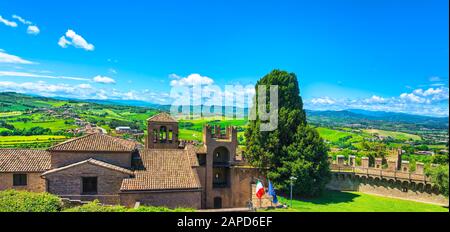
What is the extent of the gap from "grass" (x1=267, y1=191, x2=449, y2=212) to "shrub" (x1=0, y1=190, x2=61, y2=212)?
17.4 m

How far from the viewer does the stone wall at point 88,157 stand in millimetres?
21938

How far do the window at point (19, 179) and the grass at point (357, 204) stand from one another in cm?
2007

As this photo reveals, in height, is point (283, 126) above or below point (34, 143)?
above

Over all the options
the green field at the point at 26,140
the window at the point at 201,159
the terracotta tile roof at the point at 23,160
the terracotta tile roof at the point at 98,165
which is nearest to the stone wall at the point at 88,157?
the terracotta tile roof at the point at 98,165

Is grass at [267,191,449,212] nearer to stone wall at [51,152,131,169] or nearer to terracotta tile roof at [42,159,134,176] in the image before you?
terracotta tile roof at [42,159,134,176]

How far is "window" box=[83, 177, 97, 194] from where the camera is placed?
21312mm

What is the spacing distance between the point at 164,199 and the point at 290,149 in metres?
13.7

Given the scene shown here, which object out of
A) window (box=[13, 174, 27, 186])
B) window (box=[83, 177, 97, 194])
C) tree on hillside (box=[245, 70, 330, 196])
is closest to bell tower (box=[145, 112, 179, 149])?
tree on hillside (box=[245, 70, 330, 196])

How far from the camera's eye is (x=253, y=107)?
110 feet

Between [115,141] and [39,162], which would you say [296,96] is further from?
[39,162]

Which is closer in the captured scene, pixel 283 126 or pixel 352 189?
pixel 283 126
